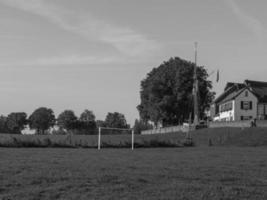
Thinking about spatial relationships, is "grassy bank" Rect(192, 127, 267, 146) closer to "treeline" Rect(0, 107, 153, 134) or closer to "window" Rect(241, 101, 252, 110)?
"window" Rect(241, 101, 252, 110)

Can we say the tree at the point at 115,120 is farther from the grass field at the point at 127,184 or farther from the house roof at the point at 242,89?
the grass field at the point at 127,184

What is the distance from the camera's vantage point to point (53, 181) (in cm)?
1273

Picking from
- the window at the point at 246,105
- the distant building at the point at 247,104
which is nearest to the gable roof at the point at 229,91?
the distant building at the point at 247,104

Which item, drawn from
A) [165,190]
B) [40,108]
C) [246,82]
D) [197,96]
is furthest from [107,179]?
[40,108]

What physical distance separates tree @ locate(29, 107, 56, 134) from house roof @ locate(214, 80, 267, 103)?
7964 cm

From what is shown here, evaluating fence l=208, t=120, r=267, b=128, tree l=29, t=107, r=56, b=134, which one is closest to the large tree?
fence l=208, t=120, r=267, b=128

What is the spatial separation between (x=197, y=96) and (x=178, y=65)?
7.78 meters

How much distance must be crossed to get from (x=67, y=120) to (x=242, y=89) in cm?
A: 8205

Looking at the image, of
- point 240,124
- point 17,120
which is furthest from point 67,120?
point 240,124

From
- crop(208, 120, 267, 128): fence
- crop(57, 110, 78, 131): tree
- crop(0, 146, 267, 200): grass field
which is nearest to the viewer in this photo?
crop(0, 146, 267, 200): grass field

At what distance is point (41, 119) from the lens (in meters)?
172

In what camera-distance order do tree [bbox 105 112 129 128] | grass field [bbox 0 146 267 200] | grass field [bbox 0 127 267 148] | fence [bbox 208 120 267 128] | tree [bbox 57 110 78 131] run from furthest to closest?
tree [bbox 105 112 129 128] → tree [bbox 57 110 78 131] → fence [bbox 208 120 267 128] → grass field [bbox 0 127 267 148] → grass field [bbox 0 146 267 200]

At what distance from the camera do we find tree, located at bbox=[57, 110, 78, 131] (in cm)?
15977

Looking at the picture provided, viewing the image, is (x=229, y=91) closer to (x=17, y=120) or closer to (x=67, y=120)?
(x=67, y=120)
